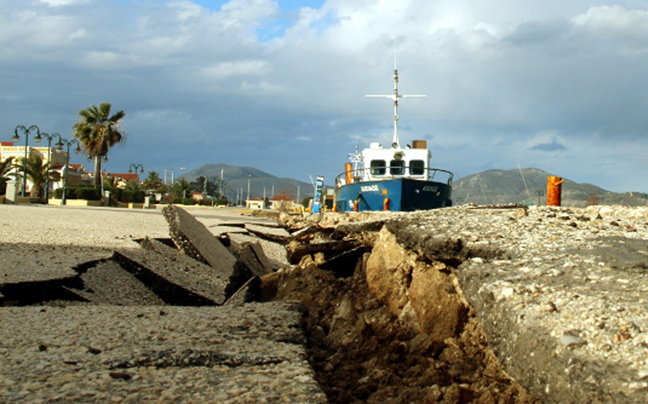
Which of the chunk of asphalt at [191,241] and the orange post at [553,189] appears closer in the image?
the chunk of asphalt at [191,241]

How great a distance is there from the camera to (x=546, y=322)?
7.54ft

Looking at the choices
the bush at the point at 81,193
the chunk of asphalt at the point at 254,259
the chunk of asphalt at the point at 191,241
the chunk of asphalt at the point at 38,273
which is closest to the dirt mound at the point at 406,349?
the chunk of asphalt at the point at 38,273

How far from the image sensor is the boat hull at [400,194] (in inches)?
875

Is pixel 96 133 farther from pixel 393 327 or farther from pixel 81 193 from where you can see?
pixel 393 327

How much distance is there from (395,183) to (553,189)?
14.7 meters

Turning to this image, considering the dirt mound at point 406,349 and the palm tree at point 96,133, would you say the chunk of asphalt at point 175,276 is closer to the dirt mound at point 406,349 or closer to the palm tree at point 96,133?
the dirt mound at point 406,349

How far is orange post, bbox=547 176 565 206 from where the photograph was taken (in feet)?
25.1

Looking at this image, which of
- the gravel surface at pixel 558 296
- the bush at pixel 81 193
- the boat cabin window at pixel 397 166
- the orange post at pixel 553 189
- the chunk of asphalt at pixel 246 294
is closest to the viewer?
the gravel surface at pixel 558 296

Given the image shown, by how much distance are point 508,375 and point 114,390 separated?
4.86ft

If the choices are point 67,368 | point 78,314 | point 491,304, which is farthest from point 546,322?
point 78,314

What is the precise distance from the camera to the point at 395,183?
→ 22344 mm

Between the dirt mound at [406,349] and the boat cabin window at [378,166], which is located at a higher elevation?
the boat cabin window at [378,166]

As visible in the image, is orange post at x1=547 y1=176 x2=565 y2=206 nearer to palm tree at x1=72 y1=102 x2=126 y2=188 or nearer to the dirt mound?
the dirt mound

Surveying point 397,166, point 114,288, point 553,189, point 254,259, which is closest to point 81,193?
point 397,166
